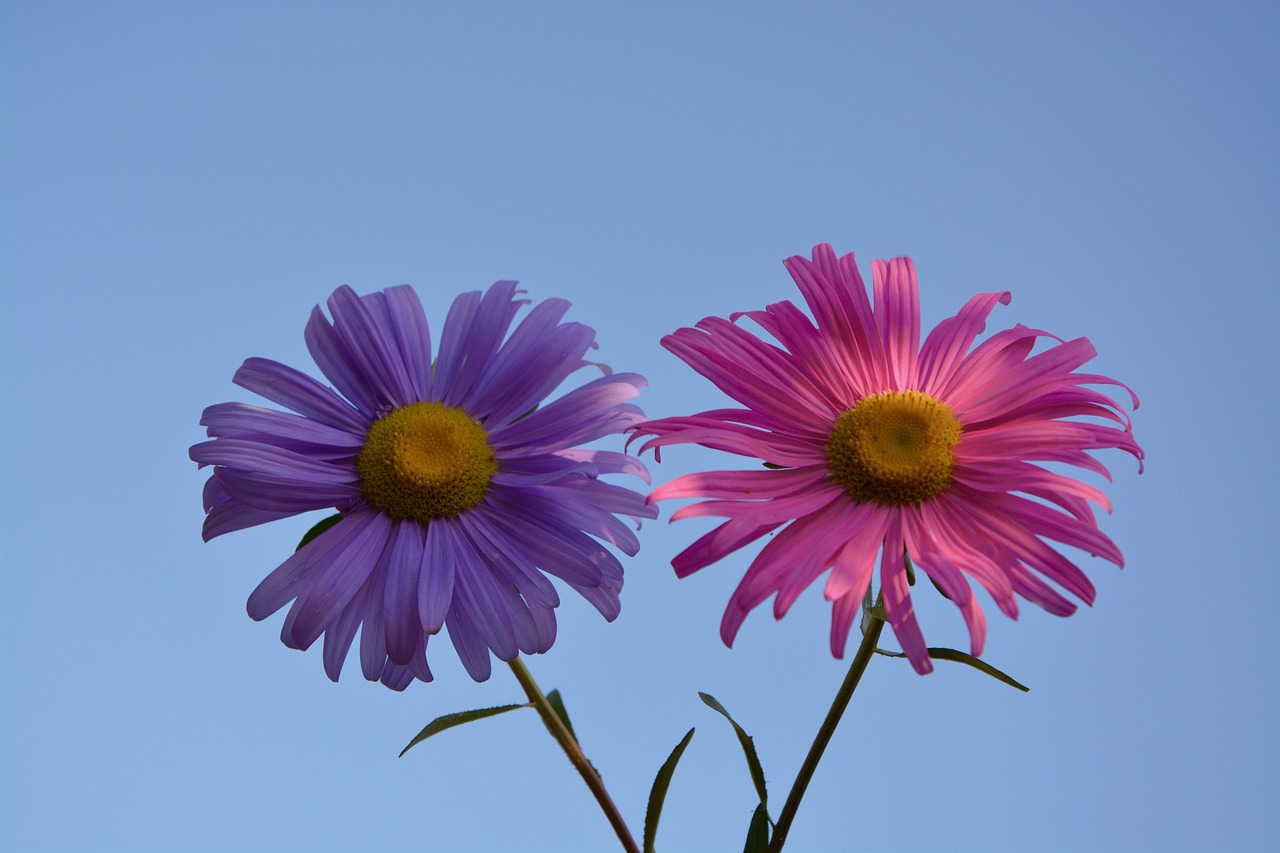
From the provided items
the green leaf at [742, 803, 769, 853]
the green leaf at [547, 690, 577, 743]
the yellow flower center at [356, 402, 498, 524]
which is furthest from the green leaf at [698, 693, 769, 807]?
the yellow flower center at [356, 402, 498, 524]

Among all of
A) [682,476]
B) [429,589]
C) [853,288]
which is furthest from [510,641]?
[853,288]

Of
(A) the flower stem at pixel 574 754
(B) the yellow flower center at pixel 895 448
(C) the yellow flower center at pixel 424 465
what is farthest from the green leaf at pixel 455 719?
(B) the yellow flower center at pixel 895 448

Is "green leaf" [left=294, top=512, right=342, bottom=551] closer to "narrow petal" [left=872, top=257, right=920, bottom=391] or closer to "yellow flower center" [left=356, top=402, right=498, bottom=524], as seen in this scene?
"yellow flower center" [left=356, top=402, right=498, bottom=524]

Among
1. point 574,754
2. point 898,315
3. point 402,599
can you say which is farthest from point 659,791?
point 898,315

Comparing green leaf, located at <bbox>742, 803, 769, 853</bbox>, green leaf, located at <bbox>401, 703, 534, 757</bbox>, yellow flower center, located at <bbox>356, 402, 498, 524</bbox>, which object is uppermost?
yellow flower center, located at <bbox>356, 402, 498, 524</bbox>

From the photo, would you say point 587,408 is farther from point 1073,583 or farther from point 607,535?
point 1073,583

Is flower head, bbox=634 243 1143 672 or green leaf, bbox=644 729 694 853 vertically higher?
flower head, bbox=634 243 1143 672
